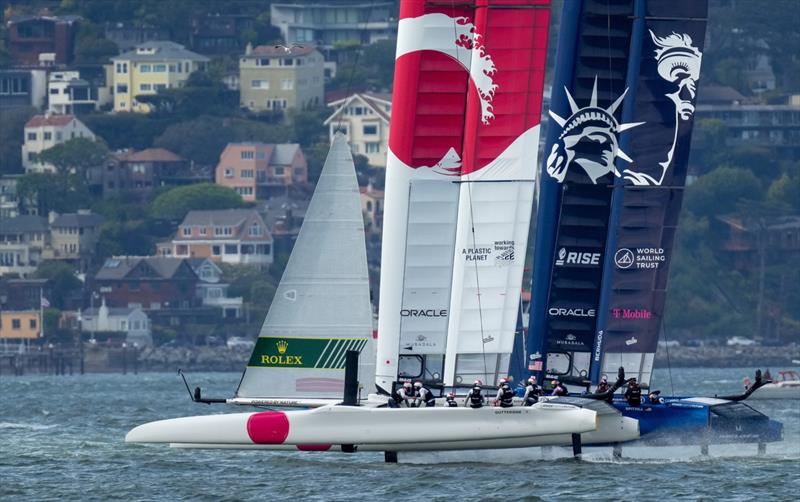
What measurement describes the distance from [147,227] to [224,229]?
666cm

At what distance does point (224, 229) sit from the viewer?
13850 cm

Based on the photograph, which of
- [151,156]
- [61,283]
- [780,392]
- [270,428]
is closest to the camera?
[270,428]

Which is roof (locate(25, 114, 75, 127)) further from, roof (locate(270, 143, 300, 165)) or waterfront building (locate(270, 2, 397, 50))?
waterfront building (locate(270, 2, 397, 50))

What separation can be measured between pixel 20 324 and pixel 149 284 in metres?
7.86

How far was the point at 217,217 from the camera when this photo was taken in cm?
13975

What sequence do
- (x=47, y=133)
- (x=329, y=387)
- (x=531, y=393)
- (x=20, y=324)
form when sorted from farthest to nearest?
1. (x=47, y=133)
2. (x=20, y=324)
3. (x=329, y=387)
4. (x=531, y=393)

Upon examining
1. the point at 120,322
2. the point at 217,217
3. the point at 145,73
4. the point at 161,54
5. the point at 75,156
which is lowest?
the point at 120,322

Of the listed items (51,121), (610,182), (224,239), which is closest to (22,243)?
(224,239)

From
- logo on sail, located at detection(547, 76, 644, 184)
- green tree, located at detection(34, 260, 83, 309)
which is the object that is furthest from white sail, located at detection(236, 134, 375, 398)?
Result: green tree, located at detection(34, 260, 83, 309)

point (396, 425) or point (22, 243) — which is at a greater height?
point (396, 425)

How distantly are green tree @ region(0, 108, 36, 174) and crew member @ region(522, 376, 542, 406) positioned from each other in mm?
131759

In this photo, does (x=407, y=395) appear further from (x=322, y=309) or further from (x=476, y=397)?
(x=322, y=309)

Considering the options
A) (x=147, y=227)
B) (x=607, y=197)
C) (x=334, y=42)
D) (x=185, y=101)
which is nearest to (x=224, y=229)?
(x=147, y=227)

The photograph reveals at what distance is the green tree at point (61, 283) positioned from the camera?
130250 millimetres
